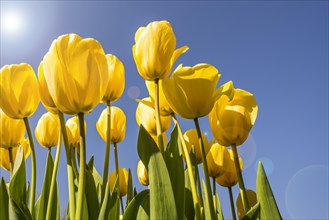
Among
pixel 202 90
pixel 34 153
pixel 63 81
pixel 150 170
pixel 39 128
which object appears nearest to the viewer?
pixel 150 170

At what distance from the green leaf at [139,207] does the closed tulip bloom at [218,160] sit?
2.22ft

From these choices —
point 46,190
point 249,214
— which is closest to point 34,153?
point 46,190

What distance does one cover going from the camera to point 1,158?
7.39ft

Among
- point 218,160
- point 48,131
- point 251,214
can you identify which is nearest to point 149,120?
point 218,160

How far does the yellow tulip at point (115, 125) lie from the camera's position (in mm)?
2215

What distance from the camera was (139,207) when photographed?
133cm

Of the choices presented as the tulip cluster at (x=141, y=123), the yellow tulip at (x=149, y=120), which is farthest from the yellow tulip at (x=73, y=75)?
the yellow tulip at (x=149, y=120)

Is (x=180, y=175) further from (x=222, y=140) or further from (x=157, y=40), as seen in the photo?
(x=157, y=40)

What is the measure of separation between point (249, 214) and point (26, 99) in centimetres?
103

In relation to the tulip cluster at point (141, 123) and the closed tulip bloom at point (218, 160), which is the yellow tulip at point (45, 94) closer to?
the tulip cluster at point (141, 123)

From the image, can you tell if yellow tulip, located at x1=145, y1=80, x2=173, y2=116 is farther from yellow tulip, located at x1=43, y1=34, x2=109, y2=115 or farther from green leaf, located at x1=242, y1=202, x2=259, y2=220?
green leaf, located at x1=242, y1=202, x2=259, y2=220

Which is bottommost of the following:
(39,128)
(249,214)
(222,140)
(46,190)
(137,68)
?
(249,214)

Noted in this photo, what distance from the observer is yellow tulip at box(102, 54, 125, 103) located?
1655 millimetres

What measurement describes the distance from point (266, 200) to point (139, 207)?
44 cm
